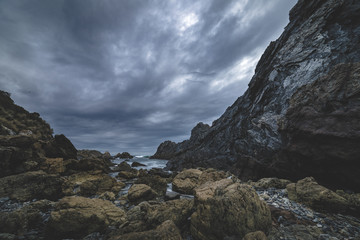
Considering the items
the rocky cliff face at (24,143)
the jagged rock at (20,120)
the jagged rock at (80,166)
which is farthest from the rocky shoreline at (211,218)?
the jagged rock at (20,120)

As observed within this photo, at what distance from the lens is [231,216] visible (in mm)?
4125

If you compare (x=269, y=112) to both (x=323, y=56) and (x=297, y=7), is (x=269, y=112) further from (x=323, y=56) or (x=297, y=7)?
(x=297, y=7)

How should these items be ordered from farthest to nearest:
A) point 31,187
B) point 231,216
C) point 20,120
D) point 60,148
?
point 20,120
point 60,148
point 31,187
point 231,216

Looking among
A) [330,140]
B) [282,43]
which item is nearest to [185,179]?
[330,140]

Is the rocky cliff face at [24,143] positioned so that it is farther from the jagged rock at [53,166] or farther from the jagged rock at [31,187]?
the jagged rock at [31,187]

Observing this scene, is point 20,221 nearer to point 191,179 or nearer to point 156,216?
point 156,216

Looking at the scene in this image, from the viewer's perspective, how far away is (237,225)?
159 inches

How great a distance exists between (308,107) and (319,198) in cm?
633

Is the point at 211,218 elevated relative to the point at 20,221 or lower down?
lower down

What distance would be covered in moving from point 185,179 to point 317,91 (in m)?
11.6

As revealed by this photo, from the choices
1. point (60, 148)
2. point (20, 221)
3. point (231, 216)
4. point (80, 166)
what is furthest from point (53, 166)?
point (231, 216)

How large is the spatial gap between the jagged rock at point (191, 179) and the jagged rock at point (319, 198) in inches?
212

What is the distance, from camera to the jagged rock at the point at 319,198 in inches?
195

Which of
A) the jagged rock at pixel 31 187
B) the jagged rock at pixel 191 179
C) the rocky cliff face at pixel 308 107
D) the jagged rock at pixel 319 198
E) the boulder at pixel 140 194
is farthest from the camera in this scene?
the jagged rock at pixel 191 179
